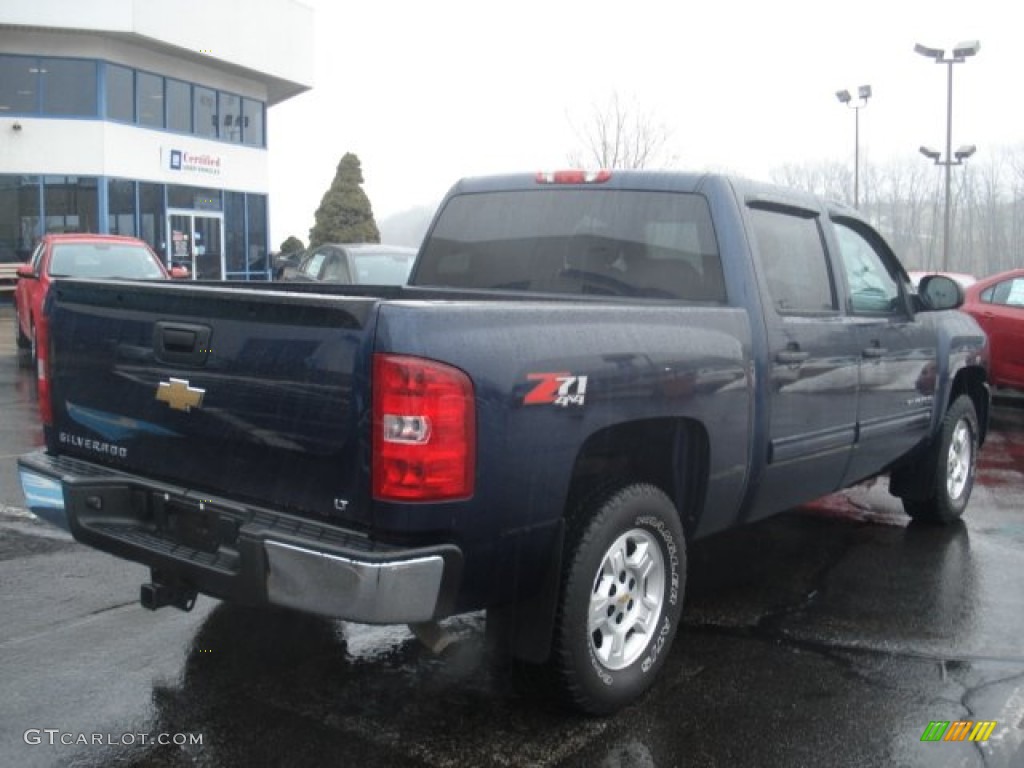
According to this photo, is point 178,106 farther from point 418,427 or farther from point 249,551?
point 418,427

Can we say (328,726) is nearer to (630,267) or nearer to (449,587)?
(449,587)

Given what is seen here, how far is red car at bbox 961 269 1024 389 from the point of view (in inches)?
440

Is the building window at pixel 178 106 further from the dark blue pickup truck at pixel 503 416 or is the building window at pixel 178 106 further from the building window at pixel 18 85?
the dark blue pickup truck at pixel 503 416

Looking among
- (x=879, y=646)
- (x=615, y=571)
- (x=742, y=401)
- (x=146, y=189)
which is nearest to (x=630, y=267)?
(x=742, y=401)

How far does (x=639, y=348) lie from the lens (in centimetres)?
364

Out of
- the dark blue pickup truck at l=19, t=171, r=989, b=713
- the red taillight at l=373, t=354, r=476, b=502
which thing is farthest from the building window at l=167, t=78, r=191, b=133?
the red taillight at l=373, t=354, r=476, b=502

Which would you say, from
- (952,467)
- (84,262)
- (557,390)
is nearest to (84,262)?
(84,262)

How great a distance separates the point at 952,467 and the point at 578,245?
3.32 meters

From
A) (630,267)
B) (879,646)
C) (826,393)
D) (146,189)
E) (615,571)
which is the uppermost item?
(146,189)

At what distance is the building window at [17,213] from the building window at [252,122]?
704 cm

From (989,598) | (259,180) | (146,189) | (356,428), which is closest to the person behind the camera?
(356,428)

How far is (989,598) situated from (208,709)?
3.74 meters

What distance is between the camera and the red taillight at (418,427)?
2949mm

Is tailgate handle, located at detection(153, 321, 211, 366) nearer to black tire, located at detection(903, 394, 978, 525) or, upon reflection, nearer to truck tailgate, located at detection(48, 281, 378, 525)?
truck tailgate, located at detection(48, 281, 378, 525)
